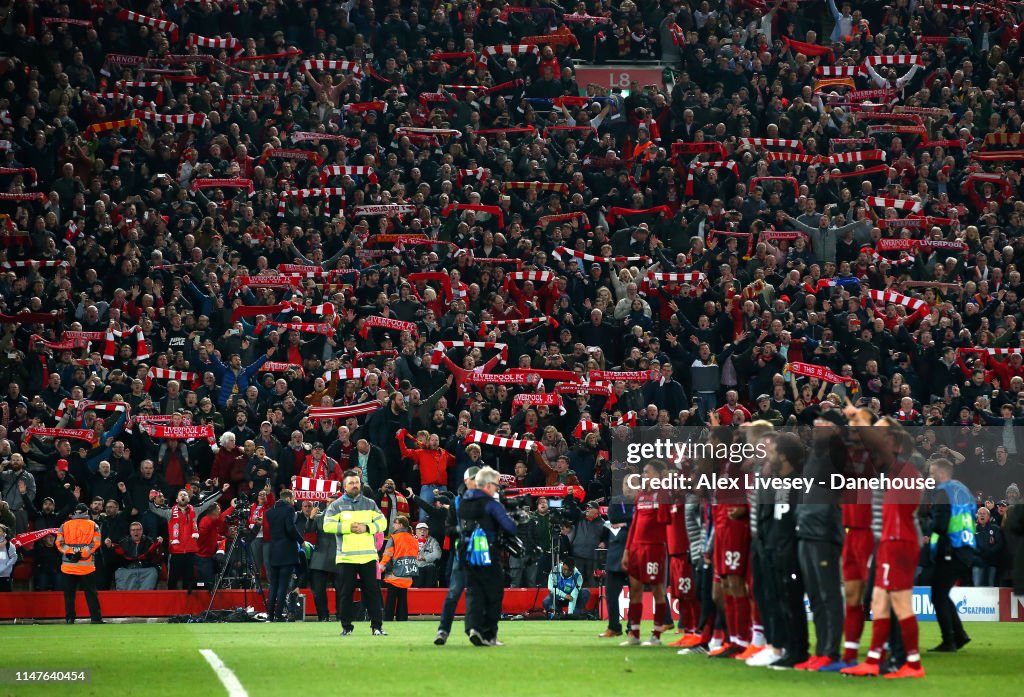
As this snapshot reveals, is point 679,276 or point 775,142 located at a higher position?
point 775,142

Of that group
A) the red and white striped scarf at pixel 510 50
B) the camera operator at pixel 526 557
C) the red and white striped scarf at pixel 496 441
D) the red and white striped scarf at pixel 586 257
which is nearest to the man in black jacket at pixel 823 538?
the camera operator at pixel 526 557

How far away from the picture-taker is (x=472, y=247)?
104ft

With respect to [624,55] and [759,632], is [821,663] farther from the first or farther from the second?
[624,55]

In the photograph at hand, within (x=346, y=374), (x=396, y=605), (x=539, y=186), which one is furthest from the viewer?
(x=539, y=186)

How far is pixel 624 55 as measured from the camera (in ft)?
132

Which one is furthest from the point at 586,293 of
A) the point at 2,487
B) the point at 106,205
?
the point at 2,487

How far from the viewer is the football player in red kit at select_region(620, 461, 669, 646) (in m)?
17.0

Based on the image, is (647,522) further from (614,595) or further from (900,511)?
(900,511)

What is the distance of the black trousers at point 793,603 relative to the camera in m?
13.4

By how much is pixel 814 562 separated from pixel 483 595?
4976mm

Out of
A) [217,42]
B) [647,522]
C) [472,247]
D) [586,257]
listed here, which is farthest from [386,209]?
[647,522]

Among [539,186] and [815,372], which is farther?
[539,186]

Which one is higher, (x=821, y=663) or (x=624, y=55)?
(x=624, y=55)

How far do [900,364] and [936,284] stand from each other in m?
3.28
